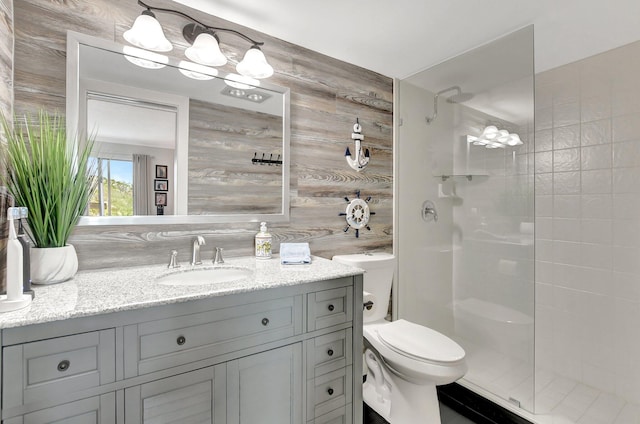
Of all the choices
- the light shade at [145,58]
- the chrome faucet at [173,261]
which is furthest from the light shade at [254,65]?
the chrome faucet at [173,261]

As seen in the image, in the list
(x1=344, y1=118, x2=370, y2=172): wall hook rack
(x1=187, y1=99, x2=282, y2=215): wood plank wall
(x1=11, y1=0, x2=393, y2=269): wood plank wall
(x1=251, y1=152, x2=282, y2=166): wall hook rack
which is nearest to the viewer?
(x1=11, y1=0, x2=393, y2=269): wood plank wall

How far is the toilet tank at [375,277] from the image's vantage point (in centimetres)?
199

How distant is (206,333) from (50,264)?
0.62m

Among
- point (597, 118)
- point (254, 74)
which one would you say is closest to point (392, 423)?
point (254, 74)

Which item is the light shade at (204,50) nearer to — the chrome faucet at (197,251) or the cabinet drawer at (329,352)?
the chrome faucet at (197,251)

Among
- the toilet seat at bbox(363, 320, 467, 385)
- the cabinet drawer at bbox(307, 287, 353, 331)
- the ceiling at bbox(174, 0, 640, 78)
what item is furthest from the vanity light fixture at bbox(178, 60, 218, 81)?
the toilet seat at bbox(363, 320, 467, 385)

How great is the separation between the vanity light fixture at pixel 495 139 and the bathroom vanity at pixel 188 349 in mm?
1426

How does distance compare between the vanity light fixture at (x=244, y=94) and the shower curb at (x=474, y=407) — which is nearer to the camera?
the vanity light fixture at (x=244, y=94)

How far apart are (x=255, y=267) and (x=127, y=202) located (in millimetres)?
660

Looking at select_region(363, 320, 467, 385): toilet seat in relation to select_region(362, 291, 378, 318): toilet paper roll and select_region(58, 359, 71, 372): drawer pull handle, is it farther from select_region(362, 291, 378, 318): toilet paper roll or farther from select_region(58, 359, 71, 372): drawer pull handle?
select_region(58, 359, 71, 372): drawer pull handle

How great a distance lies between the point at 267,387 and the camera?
3.99 feet

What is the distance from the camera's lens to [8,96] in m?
1.15

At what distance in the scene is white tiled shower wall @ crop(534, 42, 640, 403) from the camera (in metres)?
1.96

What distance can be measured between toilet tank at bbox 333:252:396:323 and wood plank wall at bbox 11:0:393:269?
167 millimetres
